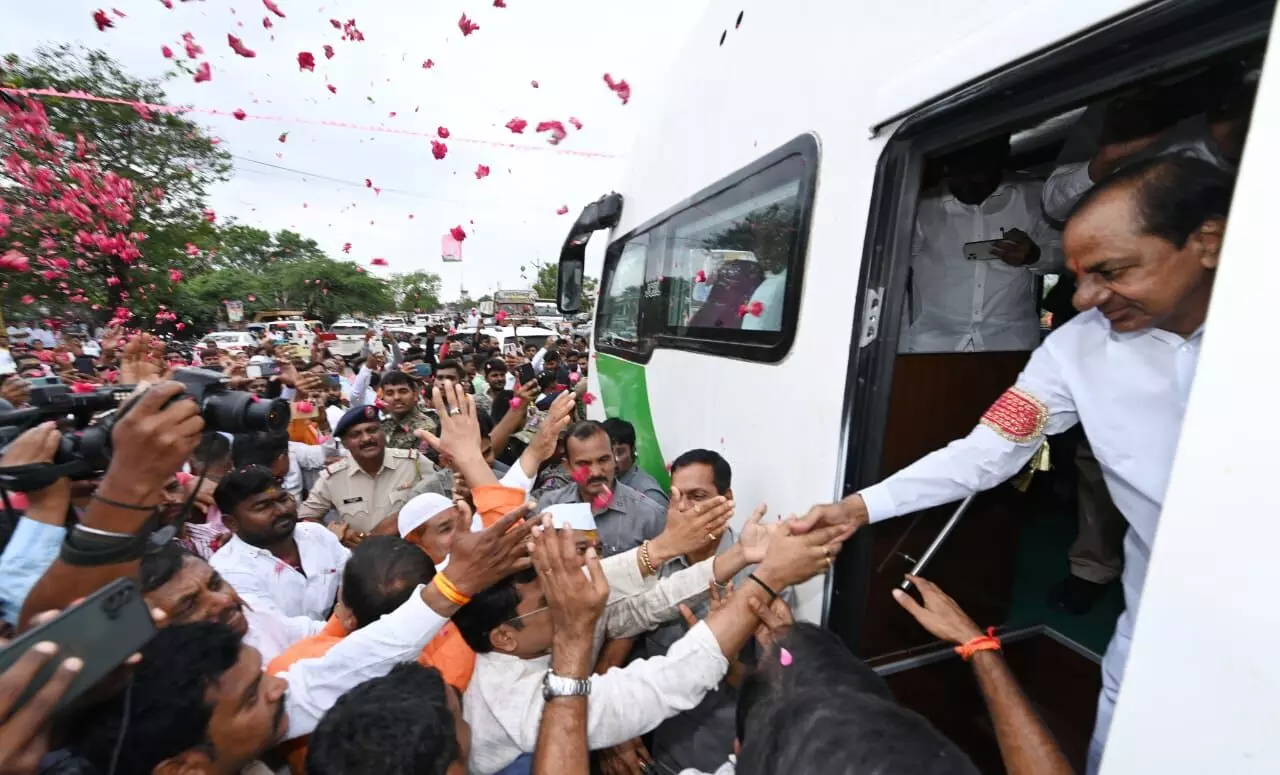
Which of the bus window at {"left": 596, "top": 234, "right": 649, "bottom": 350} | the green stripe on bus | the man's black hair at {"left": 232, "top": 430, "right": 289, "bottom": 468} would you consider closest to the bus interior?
the green stripe on bus

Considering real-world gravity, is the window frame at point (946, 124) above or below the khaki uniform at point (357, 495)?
above

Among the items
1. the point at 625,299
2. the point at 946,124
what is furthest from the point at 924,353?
the point at 625,299

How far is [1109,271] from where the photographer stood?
1.26 metres

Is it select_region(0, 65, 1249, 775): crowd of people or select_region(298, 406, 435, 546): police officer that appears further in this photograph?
select_region(298, 406, 435, 546): police officer

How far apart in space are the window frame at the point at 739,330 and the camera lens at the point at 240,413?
5.05 feet

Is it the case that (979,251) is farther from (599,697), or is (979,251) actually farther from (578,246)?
(578,246)

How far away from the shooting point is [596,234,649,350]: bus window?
3.87 metres

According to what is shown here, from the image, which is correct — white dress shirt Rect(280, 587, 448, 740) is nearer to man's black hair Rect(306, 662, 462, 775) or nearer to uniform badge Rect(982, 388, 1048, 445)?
man's black hair Rect(306, 662, 462, 775)

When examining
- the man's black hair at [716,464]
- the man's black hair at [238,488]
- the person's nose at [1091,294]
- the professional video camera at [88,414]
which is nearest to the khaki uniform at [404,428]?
the man's black hair at [238,488]

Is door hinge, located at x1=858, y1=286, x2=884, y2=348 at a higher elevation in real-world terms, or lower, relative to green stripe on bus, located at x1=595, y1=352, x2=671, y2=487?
higher

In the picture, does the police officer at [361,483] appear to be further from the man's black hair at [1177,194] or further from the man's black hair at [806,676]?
the man's black hair at [1177,194]

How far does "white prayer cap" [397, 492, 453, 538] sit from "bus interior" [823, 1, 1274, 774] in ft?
5.50

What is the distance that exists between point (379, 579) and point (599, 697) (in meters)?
0.83

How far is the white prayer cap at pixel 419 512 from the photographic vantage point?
2615mm
